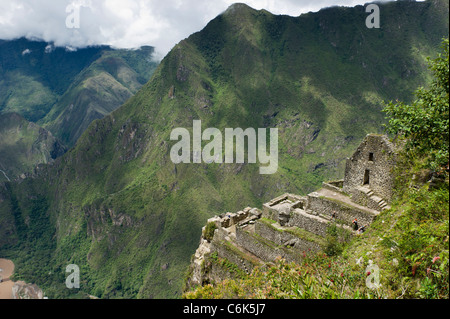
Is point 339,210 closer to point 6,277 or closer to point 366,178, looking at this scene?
point 366,178

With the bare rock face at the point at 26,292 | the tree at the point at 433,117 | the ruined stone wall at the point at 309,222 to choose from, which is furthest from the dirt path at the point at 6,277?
the tree at the point at 433,117

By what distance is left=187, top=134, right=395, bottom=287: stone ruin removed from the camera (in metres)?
19.5

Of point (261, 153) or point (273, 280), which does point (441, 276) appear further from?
point (261, 153)

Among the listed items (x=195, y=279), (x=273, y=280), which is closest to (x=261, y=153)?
(x=195, y=279)

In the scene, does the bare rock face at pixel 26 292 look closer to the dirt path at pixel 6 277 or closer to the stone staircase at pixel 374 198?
the dirt path at pixel 6 277

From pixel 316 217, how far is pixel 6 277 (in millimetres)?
182368

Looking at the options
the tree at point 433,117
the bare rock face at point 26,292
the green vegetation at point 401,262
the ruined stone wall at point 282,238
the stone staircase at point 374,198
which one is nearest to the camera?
the green vegetation at point 401,262

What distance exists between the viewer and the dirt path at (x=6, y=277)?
127938 mm

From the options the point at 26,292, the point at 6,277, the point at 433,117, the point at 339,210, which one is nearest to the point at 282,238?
the point at 339,210

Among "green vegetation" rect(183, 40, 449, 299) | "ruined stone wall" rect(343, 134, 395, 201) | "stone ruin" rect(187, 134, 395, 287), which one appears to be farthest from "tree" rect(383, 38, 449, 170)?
"stone ruin" rect(187, 134, 395, 287)

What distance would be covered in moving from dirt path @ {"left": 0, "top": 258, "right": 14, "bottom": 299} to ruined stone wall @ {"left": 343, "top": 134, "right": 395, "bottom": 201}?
146 metres

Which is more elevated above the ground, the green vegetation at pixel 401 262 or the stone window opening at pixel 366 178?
the stone window opening at pixel 366 178

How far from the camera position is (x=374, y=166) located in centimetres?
2016
